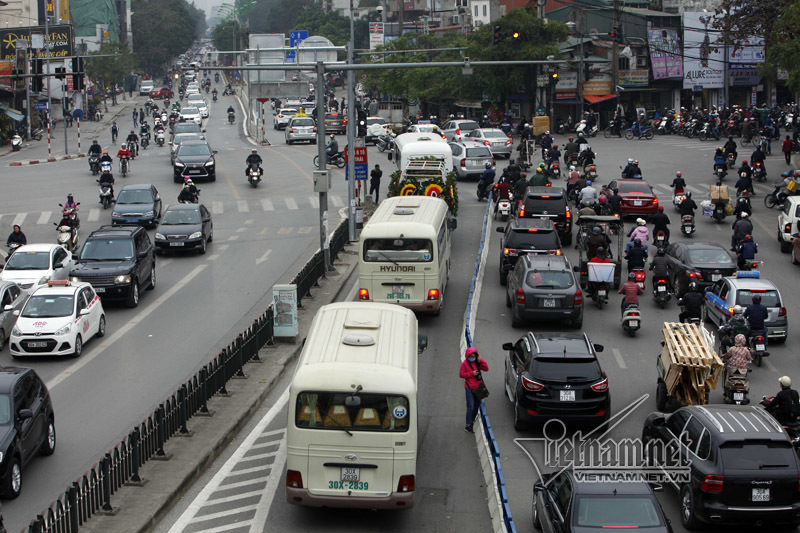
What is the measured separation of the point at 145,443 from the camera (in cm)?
1575

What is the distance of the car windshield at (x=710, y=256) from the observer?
2683 centimetres

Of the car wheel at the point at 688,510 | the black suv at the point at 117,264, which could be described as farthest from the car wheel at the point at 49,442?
the car wheel at the point at 688,510

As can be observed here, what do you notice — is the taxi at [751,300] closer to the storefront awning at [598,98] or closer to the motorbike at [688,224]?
the motorbike at [688,224]

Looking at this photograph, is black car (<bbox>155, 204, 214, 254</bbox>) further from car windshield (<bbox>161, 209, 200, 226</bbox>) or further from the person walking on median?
the person walking on median

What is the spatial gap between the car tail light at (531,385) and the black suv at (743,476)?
368 centimetres

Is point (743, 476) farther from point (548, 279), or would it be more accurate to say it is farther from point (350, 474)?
point (548, 279)

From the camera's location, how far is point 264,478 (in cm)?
1573

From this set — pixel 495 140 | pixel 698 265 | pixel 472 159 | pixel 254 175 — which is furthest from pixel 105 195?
pixel 698 265

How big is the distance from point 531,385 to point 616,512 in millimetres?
5699

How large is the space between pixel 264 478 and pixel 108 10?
5666 inches

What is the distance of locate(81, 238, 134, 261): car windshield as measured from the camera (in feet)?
93.4

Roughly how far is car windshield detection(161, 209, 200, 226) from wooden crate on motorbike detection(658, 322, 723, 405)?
67.4ft

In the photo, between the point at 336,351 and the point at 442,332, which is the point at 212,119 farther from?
the point at 336,351

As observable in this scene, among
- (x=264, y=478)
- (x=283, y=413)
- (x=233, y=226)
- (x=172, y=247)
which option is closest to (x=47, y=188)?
(x=233, y=226)
